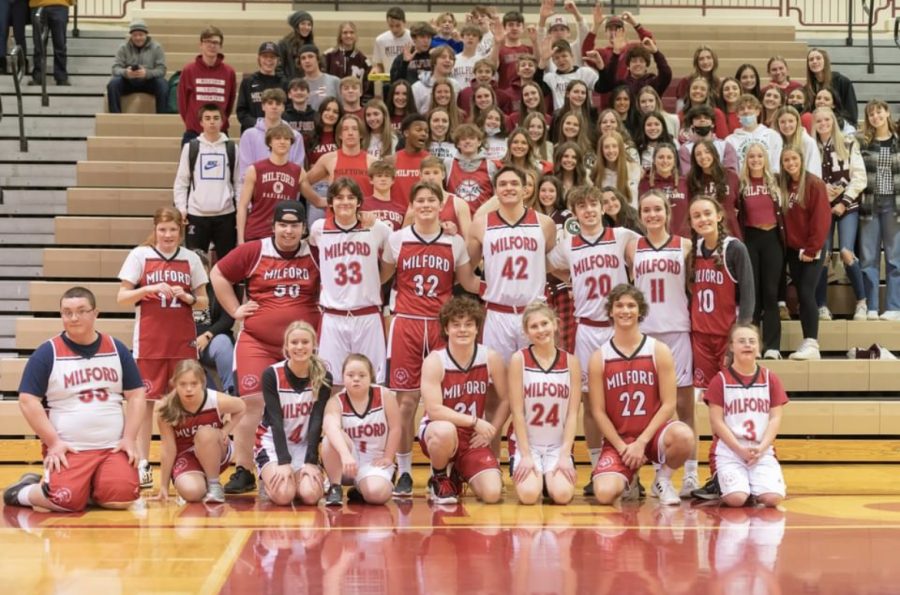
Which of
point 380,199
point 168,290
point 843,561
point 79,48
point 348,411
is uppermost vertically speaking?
point 79,48

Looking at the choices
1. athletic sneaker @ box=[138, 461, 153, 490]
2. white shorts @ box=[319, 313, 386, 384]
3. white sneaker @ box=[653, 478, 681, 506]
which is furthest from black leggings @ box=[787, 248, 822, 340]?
athletic sneaker @ box=[138, 461, 153, 490]

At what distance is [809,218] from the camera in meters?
9.27

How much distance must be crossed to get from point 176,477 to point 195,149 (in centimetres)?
299

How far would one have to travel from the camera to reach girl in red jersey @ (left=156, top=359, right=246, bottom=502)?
23.7 ft

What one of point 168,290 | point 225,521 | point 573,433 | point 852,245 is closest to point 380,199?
point 168,290

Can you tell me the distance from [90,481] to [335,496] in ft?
4.26

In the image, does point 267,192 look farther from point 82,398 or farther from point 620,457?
point 620,457

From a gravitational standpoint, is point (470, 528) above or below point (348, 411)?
below

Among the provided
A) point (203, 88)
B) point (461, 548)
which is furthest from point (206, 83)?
point (461, 548)

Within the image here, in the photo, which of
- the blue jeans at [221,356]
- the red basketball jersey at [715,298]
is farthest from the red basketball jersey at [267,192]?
the red basketball jersey at [715,298]

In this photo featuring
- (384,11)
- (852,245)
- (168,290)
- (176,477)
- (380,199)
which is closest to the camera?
(176,477)

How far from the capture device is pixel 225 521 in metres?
6.65

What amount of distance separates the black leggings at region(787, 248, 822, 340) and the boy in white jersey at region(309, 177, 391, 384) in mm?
3253

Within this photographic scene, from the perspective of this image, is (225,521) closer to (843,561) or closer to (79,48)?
(843,561)
